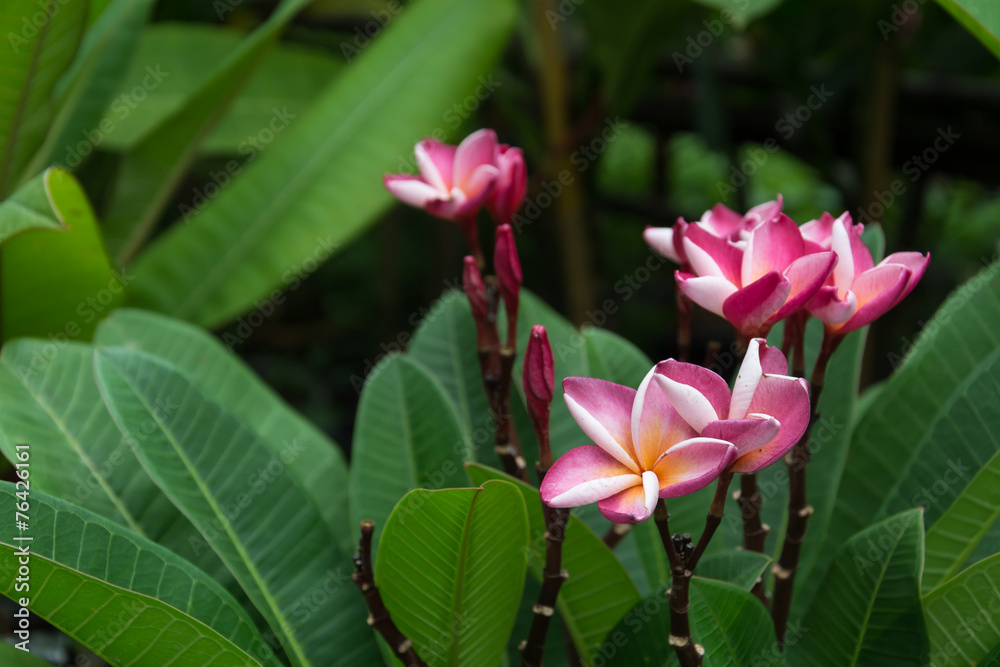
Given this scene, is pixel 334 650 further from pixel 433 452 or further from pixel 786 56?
pixel 786 56

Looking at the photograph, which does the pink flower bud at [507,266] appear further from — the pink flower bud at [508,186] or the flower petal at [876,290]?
the flower petal at [876,290]

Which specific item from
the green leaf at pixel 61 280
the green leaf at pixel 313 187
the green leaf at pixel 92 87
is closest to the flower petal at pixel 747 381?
the green leaf at pixel 61 280

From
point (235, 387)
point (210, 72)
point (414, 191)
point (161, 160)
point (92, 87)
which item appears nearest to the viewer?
point (414, 191)

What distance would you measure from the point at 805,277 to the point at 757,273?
0.08ft

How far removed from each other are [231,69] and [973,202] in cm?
233

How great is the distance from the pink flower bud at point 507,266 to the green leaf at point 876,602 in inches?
10.1

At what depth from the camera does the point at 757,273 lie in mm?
415

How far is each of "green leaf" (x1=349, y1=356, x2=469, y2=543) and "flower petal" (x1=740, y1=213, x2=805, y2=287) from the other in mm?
269

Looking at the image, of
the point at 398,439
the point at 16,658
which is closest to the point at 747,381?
the point at 398,439

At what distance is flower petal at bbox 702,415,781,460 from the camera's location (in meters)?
0.33

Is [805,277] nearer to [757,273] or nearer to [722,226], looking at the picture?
A: [757,273]

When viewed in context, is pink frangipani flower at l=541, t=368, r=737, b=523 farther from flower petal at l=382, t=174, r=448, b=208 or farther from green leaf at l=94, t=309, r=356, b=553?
green leaf at l=94, t=309, r=356, b=553

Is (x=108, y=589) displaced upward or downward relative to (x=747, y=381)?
downward

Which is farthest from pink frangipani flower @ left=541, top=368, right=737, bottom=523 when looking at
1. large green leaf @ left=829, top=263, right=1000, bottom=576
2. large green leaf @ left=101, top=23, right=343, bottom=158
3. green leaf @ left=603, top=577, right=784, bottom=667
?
large green leaf @ left=101, top=23, right=343, bottom=158
